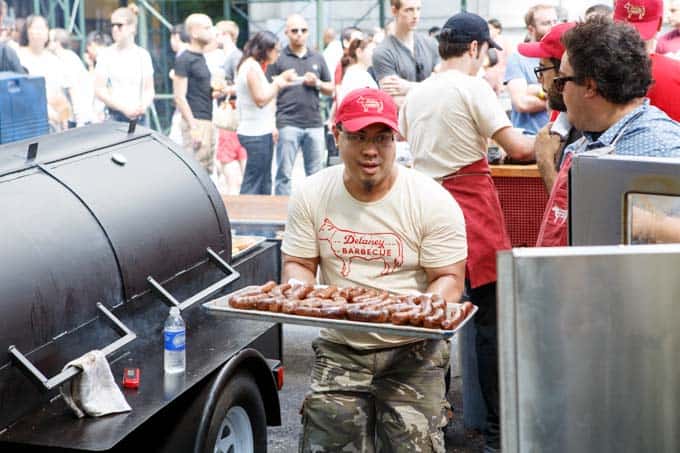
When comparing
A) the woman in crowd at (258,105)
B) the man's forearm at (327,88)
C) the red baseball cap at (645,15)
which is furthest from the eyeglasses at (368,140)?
the man's forearm at (327,88)

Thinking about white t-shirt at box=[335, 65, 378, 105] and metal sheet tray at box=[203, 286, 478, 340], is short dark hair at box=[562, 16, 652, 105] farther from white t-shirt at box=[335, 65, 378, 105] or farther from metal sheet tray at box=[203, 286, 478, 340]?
white t-shirt at box=[335, 65, 378, 105]

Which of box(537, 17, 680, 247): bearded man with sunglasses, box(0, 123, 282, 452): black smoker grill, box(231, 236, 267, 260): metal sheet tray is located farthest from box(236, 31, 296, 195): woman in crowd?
box(537, 17, 680, 247): bearded man with sunglasses

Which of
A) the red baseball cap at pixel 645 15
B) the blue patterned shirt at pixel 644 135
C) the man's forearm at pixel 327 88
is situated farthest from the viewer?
the man's forearm at pixel 327 88

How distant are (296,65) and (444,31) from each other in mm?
5343

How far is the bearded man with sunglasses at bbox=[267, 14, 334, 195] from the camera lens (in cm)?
1058

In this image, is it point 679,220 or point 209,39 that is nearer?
point 679,220

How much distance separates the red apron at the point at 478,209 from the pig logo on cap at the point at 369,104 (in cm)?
171

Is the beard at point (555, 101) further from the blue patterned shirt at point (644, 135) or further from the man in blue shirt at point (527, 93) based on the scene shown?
the man in blue shirt at point (527, 93)

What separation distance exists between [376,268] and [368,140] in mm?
461

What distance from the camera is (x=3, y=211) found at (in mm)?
3771

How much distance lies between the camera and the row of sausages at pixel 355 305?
3.36 metres

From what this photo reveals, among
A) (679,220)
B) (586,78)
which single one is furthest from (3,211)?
(679,220)

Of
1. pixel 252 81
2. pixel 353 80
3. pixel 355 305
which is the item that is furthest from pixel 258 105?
pixel 355 305

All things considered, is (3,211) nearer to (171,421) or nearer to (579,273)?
(171,421)
